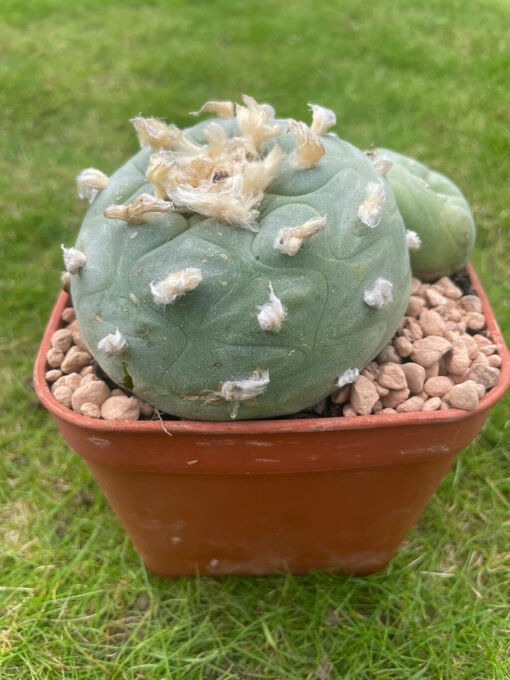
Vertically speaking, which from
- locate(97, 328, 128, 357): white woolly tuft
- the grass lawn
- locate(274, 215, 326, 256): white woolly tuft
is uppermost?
locate(274, 215, 326, 256): white woolly tuft

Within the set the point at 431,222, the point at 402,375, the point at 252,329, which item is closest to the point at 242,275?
the point at 252,329

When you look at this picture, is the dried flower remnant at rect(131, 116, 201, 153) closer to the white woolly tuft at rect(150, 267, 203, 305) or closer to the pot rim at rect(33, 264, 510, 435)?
the white woolly tuft at rect(150, 267, 203, 305)

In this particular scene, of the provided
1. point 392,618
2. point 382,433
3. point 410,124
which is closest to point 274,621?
point 392,618

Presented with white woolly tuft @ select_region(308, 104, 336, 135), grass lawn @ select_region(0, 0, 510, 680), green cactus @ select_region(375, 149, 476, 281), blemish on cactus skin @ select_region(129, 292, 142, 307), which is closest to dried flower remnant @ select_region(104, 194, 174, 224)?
blemish on cactus skin @ select_region(129, 292, 142, 307)

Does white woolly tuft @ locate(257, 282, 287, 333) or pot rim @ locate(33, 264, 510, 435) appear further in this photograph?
pot rim @ locate(33, 264, 510, 435)

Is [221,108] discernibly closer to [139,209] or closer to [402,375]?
[139,209]

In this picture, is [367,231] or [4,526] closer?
[367,231]

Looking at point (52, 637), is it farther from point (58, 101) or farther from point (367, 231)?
point (58, 101)
